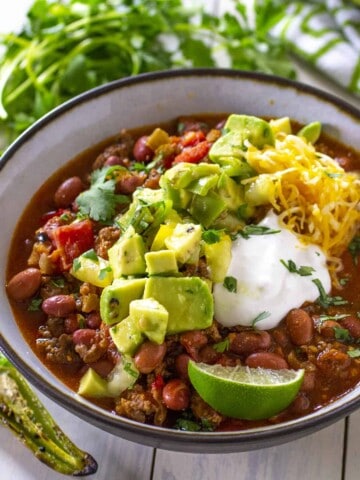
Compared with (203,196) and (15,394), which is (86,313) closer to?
(15,394)

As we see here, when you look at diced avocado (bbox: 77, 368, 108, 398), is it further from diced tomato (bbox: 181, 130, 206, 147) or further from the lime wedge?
diced tomato (bbox: 181, 130, 206, 147)

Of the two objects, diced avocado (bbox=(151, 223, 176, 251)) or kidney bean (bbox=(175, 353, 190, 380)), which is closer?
kidney bean (bbox=(175, 353, 190, 380))

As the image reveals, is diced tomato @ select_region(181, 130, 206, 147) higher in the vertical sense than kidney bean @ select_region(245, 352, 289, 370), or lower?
higher

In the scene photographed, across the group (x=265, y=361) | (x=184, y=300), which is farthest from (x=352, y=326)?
(x=184, y=300)

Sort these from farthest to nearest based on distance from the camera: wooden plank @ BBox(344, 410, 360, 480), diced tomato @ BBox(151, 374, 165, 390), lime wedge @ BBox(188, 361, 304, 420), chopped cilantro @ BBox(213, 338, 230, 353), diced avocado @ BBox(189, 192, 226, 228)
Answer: diced avocado @ BBox(189, 192, 226, 228) → wooden plank @ BBox(344, 410, 360, 480) → chopped cilantro @ BBox(213, 338, 230, 353) → diced tomato @ BBox(151, 374, 165, 390) → lime wedge @ BBox(188, 361, 304, 420)

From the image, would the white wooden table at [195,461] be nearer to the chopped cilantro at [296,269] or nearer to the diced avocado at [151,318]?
→ the diced avocado at [151,318]

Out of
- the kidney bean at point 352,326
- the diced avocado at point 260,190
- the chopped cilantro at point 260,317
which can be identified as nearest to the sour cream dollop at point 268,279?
the chopped cilantro at point 260,317

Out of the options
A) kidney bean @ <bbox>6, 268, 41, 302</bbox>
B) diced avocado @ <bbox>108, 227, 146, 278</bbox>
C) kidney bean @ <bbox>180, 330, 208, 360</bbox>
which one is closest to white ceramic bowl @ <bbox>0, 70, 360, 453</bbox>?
kidney bean @ <bbox>6, 268, 41, 302</bbox>
